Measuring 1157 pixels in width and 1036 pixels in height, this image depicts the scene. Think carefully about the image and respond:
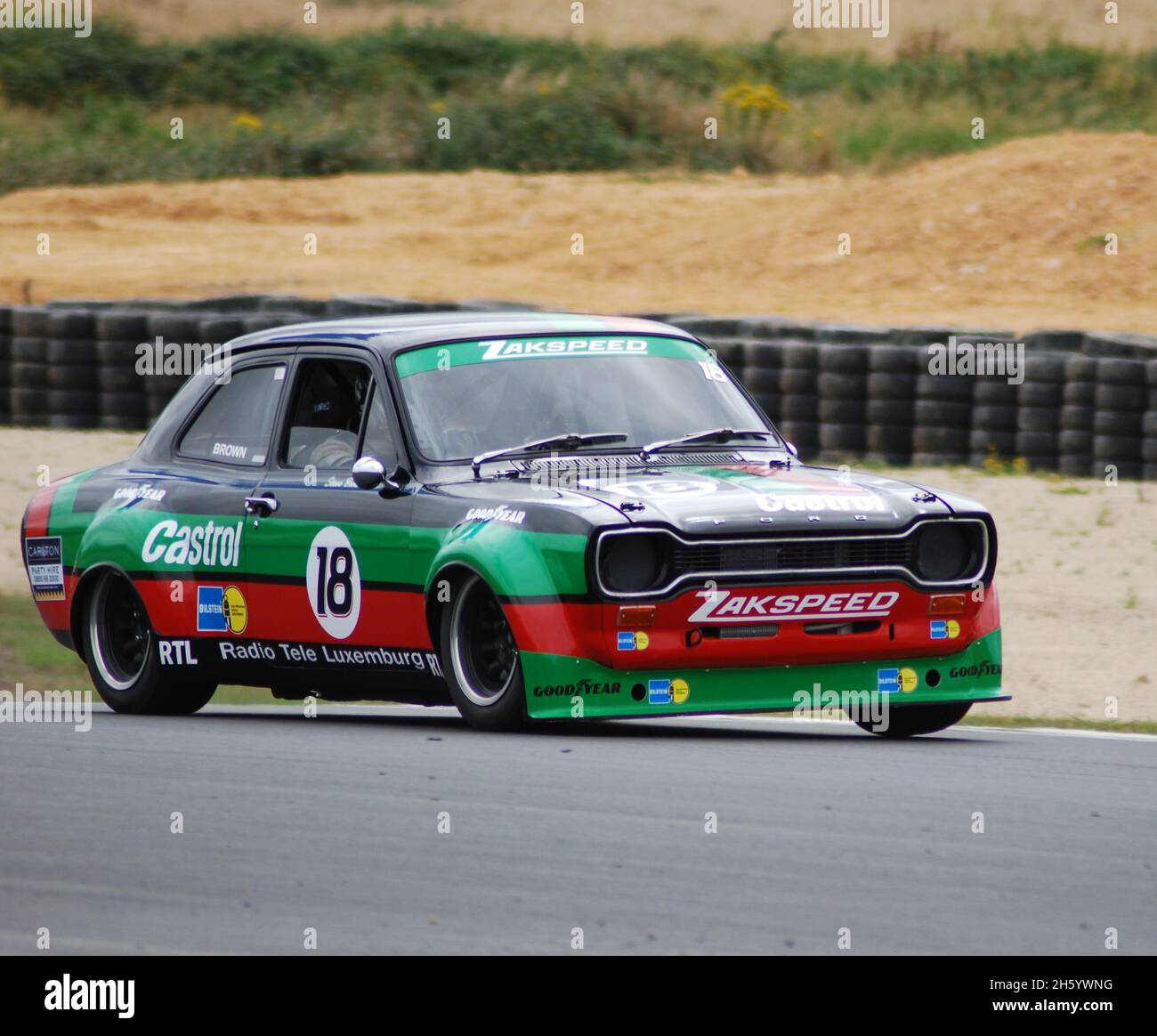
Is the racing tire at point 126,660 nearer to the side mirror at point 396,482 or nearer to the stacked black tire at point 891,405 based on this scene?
the side mirror at point 396,482

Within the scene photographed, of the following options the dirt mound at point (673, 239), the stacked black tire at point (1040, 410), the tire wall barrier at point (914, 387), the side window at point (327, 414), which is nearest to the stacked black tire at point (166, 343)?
the tire wall barrier at point (914, 387)

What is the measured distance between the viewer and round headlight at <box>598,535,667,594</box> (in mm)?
7418

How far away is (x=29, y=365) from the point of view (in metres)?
19.1

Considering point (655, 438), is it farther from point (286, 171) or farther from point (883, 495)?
point (286, 171)

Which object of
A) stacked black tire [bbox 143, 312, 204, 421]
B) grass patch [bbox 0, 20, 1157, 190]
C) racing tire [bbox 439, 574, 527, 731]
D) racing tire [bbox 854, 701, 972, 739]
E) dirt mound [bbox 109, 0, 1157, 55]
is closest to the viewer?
racing tire [bbox 439, 574, 527, 731]

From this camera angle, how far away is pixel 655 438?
846cm

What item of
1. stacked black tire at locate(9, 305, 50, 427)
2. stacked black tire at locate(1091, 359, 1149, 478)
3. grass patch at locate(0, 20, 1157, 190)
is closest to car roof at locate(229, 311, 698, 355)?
stacked black tire at locate(1091, 359, 1149, 478)

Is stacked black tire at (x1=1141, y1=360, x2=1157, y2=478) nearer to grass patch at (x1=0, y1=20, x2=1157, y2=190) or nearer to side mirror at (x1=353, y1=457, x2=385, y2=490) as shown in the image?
side mirror at (x1=353, y1=457, x2=385, y2=490)

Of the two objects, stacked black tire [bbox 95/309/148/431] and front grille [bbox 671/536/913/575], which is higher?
stacked black tire [bbox 95/309/148/431]

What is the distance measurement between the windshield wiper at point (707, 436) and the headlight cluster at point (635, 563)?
906mm

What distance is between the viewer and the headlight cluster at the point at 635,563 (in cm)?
741

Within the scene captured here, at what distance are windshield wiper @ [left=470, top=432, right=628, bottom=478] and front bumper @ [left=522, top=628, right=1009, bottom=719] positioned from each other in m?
1.00

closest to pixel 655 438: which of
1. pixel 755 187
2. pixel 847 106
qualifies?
pixel 755 187
